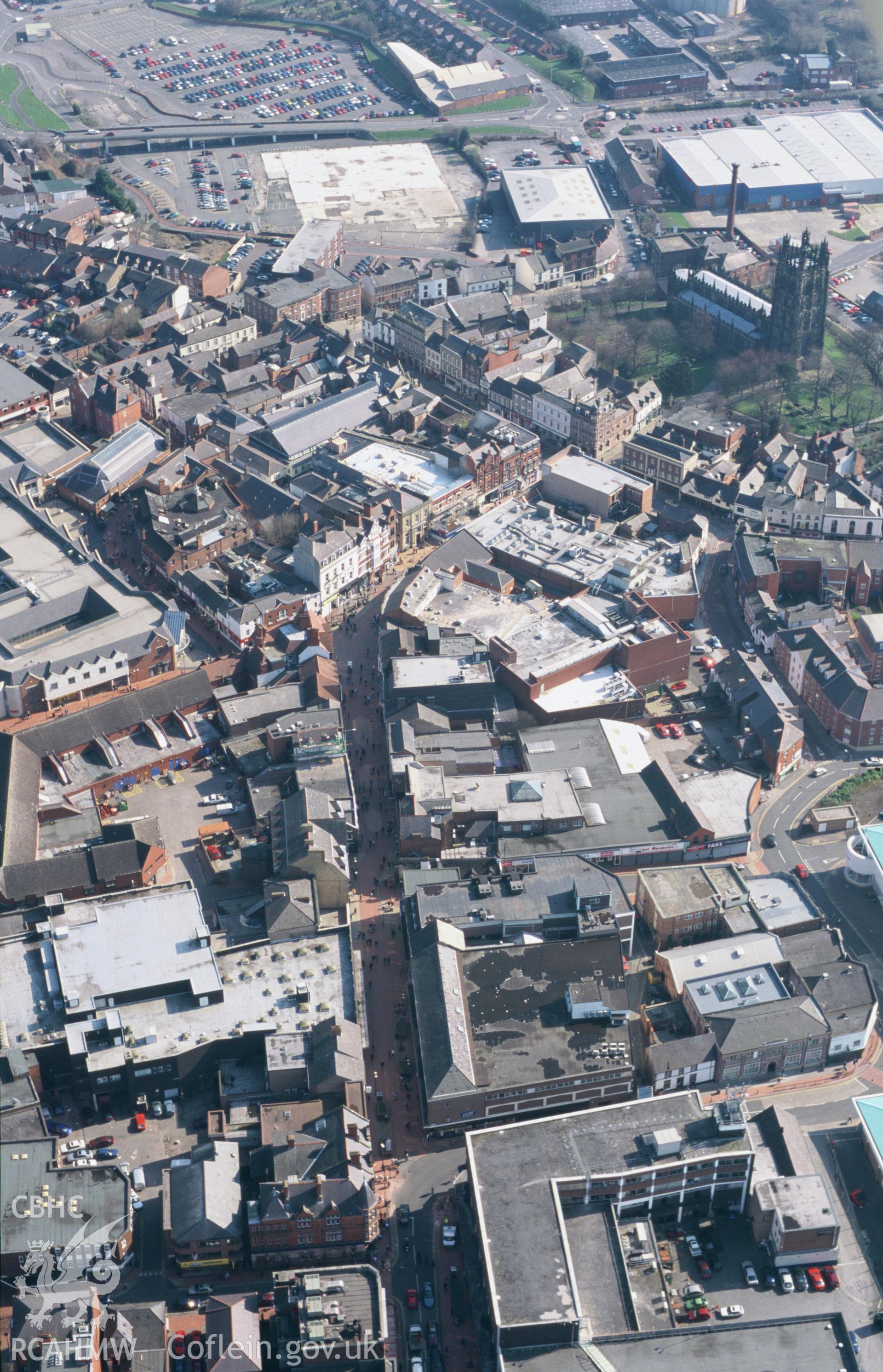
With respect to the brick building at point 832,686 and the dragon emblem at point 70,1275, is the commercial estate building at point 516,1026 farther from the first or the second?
the brick building at point 832,686

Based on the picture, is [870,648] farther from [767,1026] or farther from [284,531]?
[284,531]

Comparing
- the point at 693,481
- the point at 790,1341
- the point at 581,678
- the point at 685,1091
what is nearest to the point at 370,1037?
the point at 685,1091

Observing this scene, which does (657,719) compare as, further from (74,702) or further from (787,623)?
(74,702)

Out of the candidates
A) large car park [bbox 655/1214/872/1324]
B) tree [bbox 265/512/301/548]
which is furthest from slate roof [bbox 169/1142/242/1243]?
tree [bbox 265/512/301/548]

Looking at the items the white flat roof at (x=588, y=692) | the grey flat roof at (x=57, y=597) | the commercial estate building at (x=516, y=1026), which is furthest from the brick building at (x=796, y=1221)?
the grey flat roof at (x=57, y=597)

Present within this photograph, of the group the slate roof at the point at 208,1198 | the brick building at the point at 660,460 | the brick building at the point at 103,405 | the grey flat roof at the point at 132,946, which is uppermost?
the brick building at the point at 103,405

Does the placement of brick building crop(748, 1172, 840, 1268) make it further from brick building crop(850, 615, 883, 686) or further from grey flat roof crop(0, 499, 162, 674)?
grey flat roof crop(0, 499, 162, 674)
